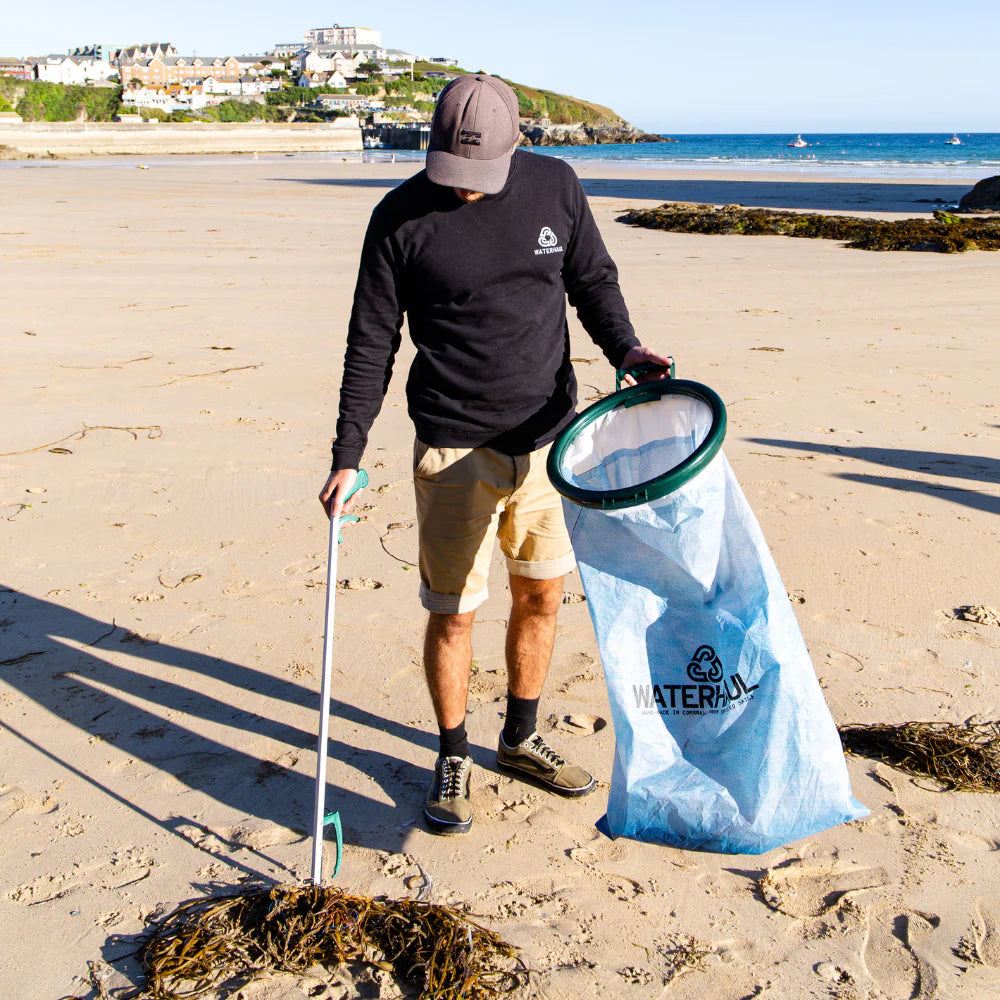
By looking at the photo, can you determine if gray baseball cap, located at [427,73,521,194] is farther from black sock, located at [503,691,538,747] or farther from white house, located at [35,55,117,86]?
white house, located at [35,55,117,86]

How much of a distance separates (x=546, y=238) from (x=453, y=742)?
1379 mm

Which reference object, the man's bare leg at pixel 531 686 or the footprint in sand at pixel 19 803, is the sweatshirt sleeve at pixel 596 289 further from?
the footprint in sand at pixel 19 803

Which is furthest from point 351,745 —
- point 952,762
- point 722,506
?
point 952,762

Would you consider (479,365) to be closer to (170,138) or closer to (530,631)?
(530,631)

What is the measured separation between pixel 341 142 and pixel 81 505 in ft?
234

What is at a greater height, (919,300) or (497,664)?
(919,300)

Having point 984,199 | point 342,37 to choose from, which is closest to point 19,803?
point 984,199

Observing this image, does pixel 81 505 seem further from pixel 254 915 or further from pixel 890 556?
pixel 890 556

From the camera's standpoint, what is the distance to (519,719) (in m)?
2.72

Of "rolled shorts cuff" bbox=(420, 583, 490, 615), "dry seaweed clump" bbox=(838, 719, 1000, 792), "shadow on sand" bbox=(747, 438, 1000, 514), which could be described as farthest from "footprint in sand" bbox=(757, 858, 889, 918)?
"shadow on sand" bbox=(747, 438, 1000, 514)

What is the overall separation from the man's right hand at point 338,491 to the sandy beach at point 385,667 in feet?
2.84

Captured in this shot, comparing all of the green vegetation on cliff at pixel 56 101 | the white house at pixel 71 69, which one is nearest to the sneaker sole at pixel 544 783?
the green vegetation on cliff at pixel 56 101

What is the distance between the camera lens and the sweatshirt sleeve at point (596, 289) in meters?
2.57

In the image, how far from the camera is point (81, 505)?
14.6 feet
